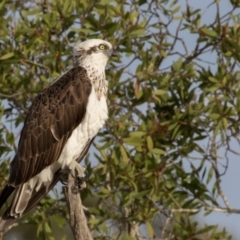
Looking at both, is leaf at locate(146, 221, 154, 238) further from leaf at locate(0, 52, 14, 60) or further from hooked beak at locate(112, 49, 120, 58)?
leaf at locate(0, 52, 14, 60)

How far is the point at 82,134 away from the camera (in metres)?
10.5

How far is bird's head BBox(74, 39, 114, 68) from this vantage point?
10812mm

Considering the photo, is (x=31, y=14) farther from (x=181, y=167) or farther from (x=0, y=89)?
(x=181, y=167)

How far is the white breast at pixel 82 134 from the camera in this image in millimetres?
10391

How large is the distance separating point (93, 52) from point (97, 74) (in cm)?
33

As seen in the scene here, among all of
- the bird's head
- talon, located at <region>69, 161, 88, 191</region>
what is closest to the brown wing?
talon, located at <region>69, 161, 88, 191</region>

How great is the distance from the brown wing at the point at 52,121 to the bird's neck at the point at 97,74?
7cm

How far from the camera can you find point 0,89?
1185 centimetres

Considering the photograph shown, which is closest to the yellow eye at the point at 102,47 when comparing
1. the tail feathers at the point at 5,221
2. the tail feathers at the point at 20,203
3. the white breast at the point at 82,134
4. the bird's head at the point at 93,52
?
the bird's head at the point at 93,52

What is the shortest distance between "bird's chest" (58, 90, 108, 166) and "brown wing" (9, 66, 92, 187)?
0.04 m

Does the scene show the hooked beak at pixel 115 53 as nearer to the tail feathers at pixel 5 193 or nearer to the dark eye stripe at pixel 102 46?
the dark eye stripe at pixel 102 46

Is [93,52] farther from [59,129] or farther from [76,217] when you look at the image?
[76,217]

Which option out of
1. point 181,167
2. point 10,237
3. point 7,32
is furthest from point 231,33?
point 10,237

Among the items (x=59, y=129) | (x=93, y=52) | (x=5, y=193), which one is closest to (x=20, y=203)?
(x=5, y=193)
